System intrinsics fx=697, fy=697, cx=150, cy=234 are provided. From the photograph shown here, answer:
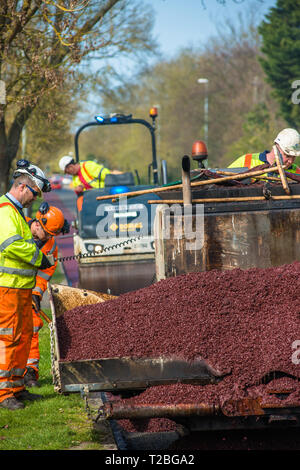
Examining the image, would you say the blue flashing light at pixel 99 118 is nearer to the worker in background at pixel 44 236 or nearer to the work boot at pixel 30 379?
the worker in background at pixel 44 236

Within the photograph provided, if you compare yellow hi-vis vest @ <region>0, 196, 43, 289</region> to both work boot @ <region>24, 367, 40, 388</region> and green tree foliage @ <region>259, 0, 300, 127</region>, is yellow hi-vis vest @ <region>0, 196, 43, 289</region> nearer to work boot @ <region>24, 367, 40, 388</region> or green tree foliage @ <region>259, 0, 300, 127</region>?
work boot @ <region>24, 367, 40, 388</region>

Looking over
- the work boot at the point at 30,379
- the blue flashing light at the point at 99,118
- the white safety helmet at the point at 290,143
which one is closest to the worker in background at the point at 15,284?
the work boot at the point at 30,379

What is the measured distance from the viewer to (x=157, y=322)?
4.39 meters

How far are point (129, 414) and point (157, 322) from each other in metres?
0.64

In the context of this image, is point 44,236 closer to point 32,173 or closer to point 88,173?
point 32,173

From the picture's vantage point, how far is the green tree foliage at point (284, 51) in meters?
35.1

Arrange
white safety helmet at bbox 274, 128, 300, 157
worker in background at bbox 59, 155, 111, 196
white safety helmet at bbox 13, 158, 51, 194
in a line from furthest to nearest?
worker in background at bbox 59, 155, 111, 196
white safety helmet at bbox 274, 128, 300, 157
white safety helmet at bbox 13, 158, 51, 194

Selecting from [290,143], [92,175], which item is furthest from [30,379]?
[92,175]

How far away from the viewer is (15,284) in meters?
5.67

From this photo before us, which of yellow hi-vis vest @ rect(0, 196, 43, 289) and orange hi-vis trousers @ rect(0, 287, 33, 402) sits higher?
yellow hi-vis vest @ rect(0, 196, 43, 289)

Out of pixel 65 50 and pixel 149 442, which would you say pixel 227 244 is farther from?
pixel 65 50

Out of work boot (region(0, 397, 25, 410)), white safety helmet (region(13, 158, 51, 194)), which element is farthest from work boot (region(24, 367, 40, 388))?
white safety helmet (region(13, 158, 51, 194))

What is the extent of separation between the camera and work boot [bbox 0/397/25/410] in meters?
5.70
